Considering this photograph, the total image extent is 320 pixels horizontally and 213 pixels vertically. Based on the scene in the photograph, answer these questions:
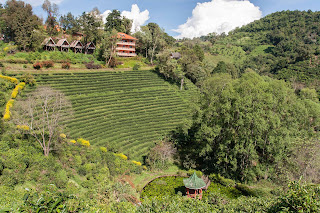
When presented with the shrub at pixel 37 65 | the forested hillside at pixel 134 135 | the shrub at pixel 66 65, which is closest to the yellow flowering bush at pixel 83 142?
the forested hillside at pixel 134 135

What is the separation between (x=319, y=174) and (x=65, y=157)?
2665cm

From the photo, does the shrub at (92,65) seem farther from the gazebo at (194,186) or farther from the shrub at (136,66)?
the gazebo at (194,186)

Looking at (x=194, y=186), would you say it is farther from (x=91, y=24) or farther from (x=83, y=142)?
(x=91, y=24)

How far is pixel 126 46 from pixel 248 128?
4689 centimetres

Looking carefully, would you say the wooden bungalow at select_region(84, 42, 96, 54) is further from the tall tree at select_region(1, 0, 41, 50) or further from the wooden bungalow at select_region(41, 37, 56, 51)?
the tall tree at select_region(1, 0, 41, 50)

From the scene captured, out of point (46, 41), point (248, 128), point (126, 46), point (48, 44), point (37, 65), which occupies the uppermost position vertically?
point (126, 46)

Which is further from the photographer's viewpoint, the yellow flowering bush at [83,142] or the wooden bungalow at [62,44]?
the wooden bungalow at [62,44]

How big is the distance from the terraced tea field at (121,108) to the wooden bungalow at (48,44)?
11.5 m

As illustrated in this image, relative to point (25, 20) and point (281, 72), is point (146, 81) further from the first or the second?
point (281, 72)

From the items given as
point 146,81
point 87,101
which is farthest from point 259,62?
point 87,101

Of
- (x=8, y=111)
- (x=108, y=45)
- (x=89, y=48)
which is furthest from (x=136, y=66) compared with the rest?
(x=8, y=111)

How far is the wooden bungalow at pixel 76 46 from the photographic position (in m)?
49.7

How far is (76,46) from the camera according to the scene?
49.8 meters

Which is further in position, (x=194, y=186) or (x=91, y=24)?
(x=91, y=24)
